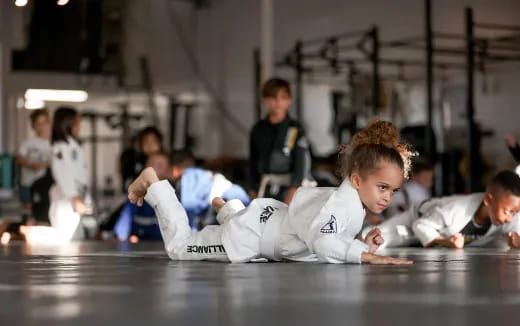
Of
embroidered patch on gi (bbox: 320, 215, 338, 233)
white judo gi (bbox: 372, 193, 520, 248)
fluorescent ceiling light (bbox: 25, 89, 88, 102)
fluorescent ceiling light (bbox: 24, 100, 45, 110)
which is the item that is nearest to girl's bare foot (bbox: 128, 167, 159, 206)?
embroidered patch on gi (bbox: 320, 215, 338, 233)

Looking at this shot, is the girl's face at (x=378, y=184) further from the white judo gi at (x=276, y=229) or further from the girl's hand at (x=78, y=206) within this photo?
the girl's hand at (x=78, y=206)

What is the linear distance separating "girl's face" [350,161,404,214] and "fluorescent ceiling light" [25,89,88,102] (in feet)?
29.2

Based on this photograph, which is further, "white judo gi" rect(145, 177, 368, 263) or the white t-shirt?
the white t-shirt

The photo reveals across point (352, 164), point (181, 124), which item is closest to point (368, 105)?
point (181, 124)

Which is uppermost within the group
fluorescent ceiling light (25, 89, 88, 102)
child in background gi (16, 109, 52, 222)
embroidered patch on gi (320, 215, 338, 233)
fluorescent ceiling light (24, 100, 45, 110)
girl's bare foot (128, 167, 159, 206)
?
fluorescent ceiling light (25, 89, 88, 102)

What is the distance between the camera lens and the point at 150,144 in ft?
24.2

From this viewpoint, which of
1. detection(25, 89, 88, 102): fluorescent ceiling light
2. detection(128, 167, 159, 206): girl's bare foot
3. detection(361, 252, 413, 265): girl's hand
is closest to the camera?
detection(361, 252, 413, 265): girl's hand

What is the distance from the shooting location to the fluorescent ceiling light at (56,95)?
11988 millimetres

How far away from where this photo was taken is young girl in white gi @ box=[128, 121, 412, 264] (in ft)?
11.8

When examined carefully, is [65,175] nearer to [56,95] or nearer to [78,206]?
[78,206]

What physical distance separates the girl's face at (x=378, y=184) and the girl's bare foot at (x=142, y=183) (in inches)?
35.9

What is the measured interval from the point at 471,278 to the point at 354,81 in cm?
887

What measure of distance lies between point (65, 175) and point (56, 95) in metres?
5.76

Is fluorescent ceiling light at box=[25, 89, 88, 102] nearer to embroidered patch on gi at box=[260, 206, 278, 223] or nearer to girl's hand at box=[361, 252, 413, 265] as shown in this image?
embroidered patch on gi at box=[260, 206, 278, 223]
